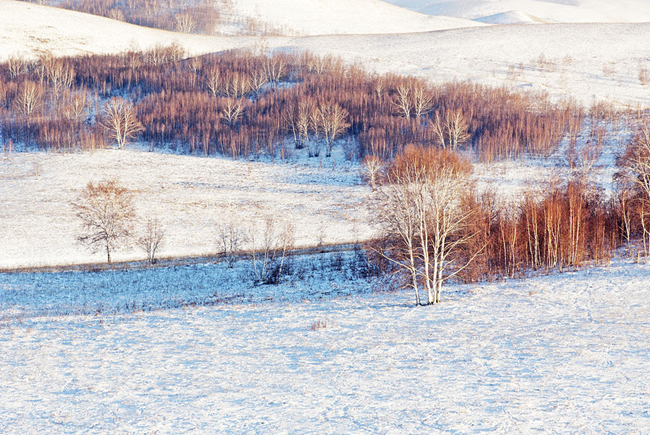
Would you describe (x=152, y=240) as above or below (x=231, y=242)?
below

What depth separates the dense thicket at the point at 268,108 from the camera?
102 m

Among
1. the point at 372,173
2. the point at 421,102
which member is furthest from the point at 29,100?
the point at 372,173

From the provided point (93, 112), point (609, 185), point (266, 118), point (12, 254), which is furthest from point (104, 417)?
point (93, 112)

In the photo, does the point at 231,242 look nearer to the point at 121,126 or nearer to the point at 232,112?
the point at 121,126

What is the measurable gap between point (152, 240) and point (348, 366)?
39.7 metres

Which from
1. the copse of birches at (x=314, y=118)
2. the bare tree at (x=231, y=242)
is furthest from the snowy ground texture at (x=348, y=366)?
the bare tree at (x=231, y=242)

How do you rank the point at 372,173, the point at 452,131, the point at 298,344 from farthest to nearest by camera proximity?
the point at 452,131, the point at 372,173, the point at 298,344

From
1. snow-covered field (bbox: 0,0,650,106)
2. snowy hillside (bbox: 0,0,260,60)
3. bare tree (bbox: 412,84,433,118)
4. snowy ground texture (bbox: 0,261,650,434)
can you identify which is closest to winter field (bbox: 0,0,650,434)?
snowy ground texture (bbox: 0,261,650,434)

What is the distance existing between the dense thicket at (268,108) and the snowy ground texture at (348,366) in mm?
72954

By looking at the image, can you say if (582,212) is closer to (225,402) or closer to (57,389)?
(225,402)

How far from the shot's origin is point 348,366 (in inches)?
732

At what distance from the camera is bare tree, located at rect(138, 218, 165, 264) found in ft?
164

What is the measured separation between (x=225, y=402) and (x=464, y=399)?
22.7 ft

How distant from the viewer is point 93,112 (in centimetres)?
12975
